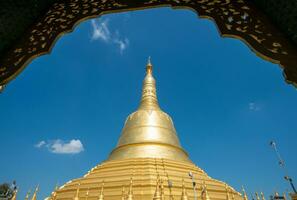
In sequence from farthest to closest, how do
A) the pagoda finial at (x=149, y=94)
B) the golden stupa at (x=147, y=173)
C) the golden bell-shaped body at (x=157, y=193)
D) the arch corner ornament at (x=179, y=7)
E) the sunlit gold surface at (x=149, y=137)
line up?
the pagoda finial at (x=149, y=94) → the sunlit gold surface at (x=149, y=137) → the golden stupa at (x=147, y=173) → the golden bell-shaped body at (x=157, y=193) → the arch corner ornament at (x=179, y=7)

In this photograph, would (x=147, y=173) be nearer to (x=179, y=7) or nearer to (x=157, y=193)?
(x=157, y=193)

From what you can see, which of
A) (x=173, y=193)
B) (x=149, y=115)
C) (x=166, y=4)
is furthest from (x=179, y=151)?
(x=166, y=4)

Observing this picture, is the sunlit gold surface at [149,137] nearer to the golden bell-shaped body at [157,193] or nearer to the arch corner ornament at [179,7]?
the golden bell-shaped body at [157,193]

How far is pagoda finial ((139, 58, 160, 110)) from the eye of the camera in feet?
60.2

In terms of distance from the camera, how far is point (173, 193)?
10031 millimetres

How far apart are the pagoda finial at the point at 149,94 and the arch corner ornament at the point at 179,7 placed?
14.7m

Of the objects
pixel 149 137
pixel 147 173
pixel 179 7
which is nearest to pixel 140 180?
pixel 147 173

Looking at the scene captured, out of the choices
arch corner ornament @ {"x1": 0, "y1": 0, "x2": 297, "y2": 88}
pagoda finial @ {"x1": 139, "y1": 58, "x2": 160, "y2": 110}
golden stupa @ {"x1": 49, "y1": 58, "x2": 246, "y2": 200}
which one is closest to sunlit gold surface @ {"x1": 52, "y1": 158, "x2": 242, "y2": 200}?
golden stupa @ {"x1": 49, "y1": 58, "x2": 246, "y2": 200}

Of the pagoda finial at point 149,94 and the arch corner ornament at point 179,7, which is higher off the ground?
the pagoda finial at point 149,94

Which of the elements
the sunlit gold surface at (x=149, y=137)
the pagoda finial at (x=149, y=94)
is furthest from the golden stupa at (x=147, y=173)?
the pagoda finial at (x=149, y=94)

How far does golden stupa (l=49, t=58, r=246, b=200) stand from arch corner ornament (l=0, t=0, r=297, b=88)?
748cm

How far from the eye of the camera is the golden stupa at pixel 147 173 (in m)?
10.1

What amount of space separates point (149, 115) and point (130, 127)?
167cm

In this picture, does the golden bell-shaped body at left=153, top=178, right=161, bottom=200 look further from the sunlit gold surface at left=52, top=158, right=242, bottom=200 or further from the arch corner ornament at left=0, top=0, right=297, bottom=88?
the arch corner ornament at left=0, top=0, right=297, bottom=88
